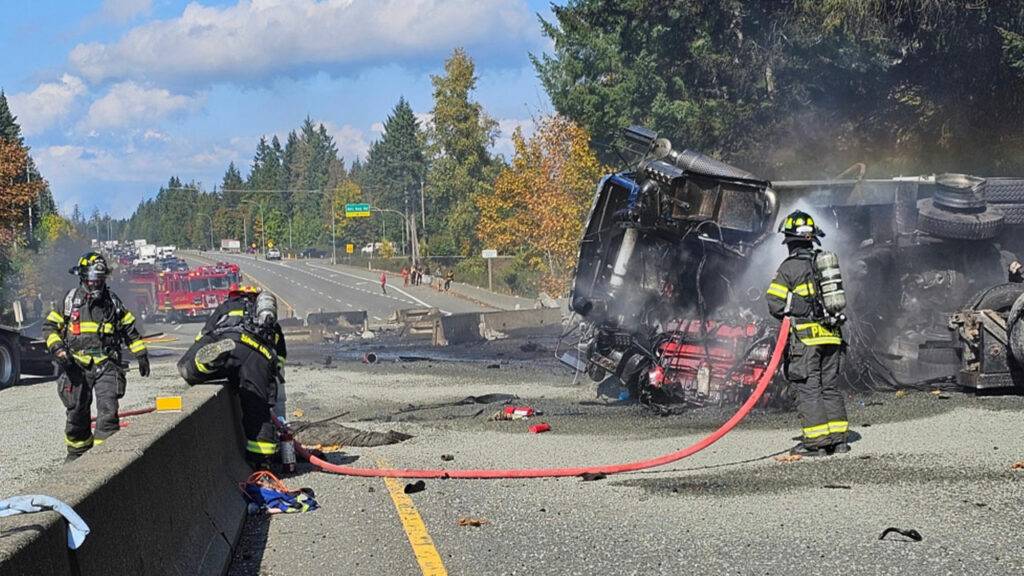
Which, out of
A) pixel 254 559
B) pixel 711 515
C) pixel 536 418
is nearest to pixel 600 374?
pixel 536 418

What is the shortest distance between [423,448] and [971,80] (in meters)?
19.4

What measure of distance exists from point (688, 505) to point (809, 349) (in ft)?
7.23

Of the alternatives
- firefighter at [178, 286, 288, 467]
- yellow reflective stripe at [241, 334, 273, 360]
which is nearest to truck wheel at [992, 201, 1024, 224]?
firefighter at [178, 286, 288, 467]

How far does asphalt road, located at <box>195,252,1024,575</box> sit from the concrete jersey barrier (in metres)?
0.42

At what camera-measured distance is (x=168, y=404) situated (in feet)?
23.0

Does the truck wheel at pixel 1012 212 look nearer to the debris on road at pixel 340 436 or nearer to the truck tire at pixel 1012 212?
the truck tire at pixel 1012 212

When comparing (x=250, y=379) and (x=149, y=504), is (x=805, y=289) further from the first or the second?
(x=149, y=504)

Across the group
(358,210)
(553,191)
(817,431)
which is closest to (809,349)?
(817,431)

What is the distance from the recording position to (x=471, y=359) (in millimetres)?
24781

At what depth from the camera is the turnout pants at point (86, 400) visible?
32.4 feet

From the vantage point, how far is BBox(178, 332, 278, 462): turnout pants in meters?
8.62

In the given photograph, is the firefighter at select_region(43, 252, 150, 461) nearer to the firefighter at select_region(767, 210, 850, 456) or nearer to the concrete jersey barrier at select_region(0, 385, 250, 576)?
the concrete jersey barrier at select_region(0, 385, 250, 576)

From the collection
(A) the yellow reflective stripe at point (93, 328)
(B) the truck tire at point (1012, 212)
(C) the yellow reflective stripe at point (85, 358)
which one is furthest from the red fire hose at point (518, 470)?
(B) the truck tire at point (1012, 212)

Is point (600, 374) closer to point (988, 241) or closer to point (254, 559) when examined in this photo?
point (988, 241)
